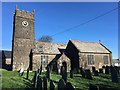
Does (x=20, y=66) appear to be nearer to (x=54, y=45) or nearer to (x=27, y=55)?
(x=27, y=55)

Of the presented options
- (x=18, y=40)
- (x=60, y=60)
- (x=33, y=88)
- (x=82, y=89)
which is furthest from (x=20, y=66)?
(x=82, y=89)

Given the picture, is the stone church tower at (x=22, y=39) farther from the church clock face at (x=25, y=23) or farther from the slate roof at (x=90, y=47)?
the slate roof at (x=90, y=47)

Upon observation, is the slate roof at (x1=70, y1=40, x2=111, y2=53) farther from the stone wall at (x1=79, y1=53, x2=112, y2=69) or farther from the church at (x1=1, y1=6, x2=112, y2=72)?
the stone wall at (x1=79, y1=53, x2=112, y2=69)

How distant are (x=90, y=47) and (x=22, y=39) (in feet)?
48.7

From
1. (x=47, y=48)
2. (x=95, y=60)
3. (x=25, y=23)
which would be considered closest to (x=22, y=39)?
(x=25, y=23)

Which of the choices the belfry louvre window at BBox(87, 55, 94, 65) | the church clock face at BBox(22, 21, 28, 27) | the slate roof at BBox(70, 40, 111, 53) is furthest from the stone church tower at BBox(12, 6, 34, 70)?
the belfry louvre window at BBox(87, 55, 94, 65)

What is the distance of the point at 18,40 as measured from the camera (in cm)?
3609

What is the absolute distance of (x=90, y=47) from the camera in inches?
1489

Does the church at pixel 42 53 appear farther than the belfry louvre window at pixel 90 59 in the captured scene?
No

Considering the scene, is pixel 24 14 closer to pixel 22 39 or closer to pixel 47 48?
pixel 22 39

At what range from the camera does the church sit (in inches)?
1366

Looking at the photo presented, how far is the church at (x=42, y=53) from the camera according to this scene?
34.7 metres

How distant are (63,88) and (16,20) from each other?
29.2 metres

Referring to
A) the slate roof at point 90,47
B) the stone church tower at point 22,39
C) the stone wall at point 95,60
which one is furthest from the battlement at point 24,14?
the stone wall at point 95,60
